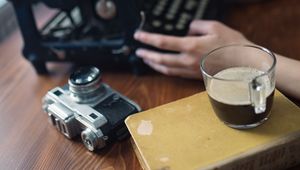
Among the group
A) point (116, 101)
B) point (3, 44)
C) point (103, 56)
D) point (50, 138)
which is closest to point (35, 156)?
point (50, 138)

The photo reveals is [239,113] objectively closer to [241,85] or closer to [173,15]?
[241,85]

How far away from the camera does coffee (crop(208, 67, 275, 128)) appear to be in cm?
65

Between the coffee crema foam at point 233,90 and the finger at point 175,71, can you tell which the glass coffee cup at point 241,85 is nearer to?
the coffee crema foam at point 233,90

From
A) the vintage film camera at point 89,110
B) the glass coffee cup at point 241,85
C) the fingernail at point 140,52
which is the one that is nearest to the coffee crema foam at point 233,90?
the glass coffee cup at point 241,85

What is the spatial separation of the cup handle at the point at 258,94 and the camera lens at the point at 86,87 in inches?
12.2

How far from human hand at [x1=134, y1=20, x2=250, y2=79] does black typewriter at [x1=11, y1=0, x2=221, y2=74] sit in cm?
4

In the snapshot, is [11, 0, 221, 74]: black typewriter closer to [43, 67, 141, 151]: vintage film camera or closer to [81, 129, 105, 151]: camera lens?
[43, 67, 141, 151]: vintage film camera

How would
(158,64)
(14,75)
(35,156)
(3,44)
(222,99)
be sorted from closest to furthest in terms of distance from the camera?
1. (222,99)
2. (35,156)
3. (158,64)
4. (14,75)
5. (3,44)

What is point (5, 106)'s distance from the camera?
3.10ft

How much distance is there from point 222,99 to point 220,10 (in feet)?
1.65

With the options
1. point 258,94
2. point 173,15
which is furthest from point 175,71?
point 258,94

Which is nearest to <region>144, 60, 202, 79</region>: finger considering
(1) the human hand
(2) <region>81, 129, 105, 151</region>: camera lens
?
(1) the human hand

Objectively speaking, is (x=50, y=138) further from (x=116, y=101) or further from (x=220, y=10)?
(x=220, y=10)

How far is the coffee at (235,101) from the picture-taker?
2.12 feet
